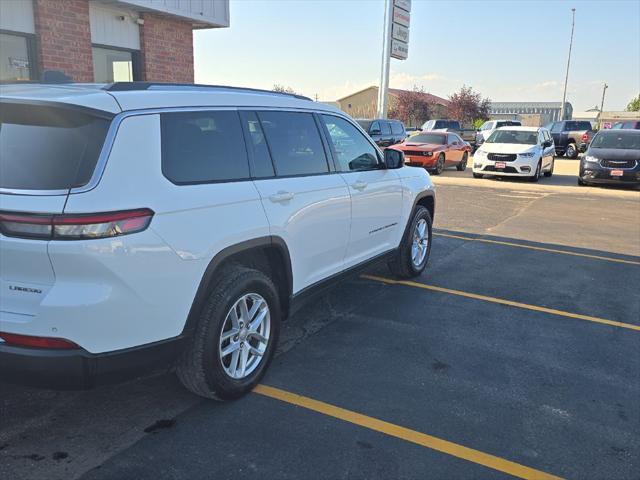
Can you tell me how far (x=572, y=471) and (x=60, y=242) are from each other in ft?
9.06

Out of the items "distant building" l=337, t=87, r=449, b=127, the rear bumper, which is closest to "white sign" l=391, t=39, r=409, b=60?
the rear bumper

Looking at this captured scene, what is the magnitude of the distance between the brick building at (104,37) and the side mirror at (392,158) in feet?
20.3

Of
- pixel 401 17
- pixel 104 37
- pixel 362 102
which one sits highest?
pixel 401 17

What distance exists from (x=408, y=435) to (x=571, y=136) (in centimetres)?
2970

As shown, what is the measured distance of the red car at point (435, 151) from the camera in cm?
1884

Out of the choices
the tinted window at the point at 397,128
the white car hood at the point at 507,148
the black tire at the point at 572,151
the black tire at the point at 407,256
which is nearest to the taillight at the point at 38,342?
the black tire at the point at 407,256

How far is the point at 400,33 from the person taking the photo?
A: 2434cm

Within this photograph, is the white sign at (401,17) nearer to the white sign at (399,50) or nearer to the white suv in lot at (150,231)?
the white sign at (399,50)

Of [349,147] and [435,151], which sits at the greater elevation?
[349,147]

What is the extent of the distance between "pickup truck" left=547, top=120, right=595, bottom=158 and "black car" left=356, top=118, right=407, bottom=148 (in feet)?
35.6

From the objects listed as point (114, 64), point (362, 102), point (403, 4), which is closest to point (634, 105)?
point (362, 102)

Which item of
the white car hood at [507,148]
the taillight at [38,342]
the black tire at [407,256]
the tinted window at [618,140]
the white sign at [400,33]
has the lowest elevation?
the black tire at [407,256]

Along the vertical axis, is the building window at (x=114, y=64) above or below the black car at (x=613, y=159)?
above

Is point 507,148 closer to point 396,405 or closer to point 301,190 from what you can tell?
point 301,190
